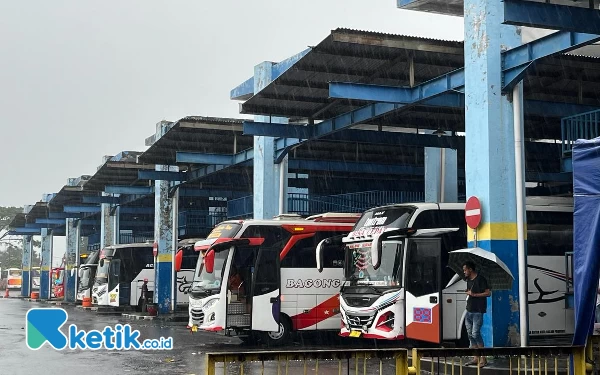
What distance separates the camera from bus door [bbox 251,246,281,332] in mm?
20594

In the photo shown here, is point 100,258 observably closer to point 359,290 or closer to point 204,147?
point 204,147

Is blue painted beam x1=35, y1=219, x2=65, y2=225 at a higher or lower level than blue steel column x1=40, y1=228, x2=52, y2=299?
higher

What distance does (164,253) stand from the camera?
3481cm

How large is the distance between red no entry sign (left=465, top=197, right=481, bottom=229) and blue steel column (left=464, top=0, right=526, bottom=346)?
0.09 metres

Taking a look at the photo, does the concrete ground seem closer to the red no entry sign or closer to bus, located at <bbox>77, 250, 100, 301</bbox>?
the red no entry sign

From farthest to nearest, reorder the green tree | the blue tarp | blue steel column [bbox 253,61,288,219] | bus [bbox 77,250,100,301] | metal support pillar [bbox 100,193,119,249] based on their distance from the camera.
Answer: the green tree
metal support pillar [bbox 100,193,119,249]
bus [bbox 77,250,100,301]
blue steel column [bbox 253,61,288,219]
the blue tarp

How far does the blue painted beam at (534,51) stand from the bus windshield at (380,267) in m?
3.94

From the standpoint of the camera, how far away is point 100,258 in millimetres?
40781

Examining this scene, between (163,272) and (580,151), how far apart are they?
88.1 ft

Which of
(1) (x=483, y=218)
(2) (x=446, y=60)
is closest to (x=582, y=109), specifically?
(2) (x=446, y=60)

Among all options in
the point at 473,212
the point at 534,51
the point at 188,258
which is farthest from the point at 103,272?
the point at 534,51

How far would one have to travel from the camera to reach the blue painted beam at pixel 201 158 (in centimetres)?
2967

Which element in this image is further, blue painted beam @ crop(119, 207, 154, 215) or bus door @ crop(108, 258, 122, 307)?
blue painted beam @ crop(119, 207, 154, 215)

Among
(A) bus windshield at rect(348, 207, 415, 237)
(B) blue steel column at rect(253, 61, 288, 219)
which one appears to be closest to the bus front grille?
(A) bus windshield at rect(348, 207, 415, 237)
